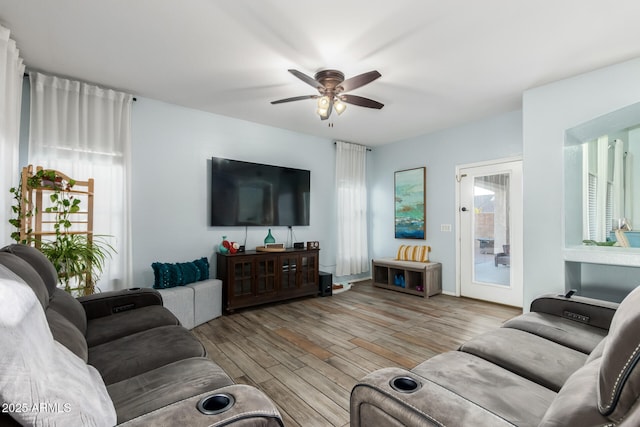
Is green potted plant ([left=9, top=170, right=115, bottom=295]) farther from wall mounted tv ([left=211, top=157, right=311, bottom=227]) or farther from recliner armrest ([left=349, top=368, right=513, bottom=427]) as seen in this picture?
recliner armrest ([left=349, top=368, right=513, bottom=427])

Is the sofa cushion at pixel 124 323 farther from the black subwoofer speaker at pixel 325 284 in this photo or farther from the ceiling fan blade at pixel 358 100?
the black subwoofer speaker at pixel 325 284

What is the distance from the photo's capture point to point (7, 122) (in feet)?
7.48

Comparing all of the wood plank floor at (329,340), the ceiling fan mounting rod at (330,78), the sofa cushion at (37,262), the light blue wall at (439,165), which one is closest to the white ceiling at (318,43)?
the ceiling fan mounting rod at (330,78)

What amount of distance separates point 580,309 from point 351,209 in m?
3.78

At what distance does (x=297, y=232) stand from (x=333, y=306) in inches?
53.2

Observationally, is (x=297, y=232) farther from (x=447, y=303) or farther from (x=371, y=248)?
(x=447, y=303)

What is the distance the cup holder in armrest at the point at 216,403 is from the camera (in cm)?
90

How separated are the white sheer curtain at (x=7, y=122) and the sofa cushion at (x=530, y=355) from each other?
328cm

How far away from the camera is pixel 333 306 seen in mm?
4074

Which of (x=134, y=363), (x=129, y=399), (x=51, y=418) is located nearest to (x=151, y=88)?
(x=134, y=363)

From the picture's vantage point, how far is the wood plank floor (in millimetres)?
2035

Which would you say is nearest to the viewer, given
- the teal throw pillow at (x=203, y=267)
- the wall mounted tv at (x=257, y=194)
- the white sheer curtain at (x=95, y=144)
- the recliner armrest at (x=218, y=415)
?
the recliner armrest at (x=218, y=415)

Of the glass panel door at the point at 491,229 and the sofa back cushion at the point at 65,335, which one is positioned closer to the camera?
the sofa back cushion at the point at 65,335

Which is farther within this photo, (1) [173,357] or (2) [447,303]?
(2) [447,303]
